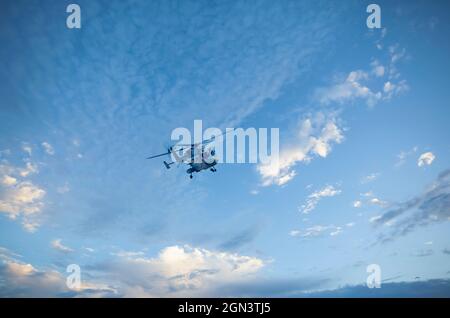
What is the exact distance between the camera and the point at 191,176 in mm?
50219
